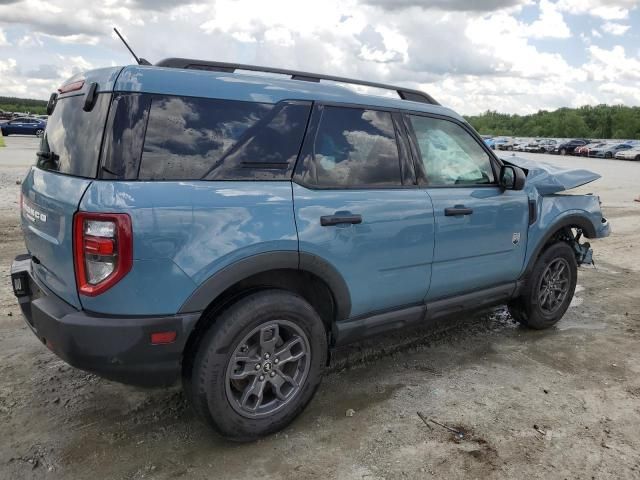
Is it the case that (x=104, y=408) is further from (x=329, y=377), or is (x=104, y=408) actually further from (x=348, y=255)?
(x=348, y=255)

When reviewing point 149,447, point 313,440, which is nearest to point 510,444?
point 313,440

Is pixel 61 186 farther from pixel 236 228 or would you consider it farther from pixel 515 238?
pixel 515 238

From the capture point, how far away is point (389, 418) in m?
3.18

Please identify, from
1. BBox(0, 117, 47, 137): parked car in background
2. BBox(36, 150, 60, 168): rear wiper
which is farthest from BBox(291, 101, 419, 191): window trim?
BBox(0, 117, 47, 137): parked car in background

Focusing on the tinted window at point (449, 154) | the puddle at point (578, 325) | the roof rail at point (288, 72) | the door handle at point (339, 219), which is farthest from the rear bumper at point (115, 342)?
the puddle at point (578, 325)

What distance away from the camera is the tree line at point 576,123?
7738 cm

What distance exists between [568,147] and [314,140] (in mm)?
53134

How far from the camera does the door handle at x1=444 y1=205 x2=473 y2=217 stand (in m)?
3.52

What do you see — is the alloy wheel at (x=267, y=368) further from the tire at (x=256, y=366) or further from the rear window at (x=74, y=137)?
the rear window at (x=74, y=137)

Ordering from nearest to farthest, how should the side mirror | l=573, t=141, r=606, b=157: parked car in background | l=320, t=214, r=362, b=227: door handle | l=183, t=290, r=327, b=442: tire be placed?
l=183, t=290, r=327, b=442: tire → l=320, t=214, r=362, b=227: door handle → the side mirror → l=573, t=141, r=606, b=157: parked car in background

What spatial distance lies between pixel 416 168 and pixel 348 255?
2.83 ft

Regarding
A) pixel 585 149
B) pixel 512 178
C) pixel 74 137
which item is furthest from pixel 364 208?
pixel 585 149

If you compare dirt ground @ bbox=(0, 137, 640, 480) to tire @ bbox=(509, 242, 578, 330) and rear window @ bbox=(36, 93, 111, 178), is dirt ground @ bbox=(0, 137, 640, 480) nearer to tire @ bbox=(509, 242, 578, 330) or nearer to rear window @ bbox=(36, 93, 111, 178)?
tire @ bbox=(509, 242, 578, 330)

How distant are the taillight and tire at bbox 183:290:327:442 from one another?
0.55 m
